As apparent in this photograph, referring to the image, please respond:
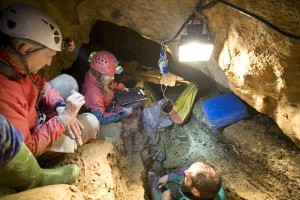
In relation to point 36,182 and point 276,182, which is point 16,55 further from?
point 276,182

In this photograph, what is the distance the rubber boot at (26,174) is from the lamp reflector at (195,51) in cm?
213

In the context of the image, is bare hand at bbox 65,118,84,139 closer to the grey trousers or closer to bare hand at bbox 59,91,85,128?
the grey trousers

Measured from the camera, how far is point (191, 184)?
154 inches

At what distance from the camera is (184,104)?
6156 mm

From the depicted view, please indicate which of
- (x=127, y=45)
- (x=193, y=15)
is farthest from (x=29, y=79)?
(x=127, y=45)

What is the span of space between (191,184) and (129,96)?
247cm

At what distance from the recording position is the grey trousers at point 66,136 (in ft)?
10.7

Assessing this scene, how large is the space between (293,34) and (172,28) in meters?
2.00

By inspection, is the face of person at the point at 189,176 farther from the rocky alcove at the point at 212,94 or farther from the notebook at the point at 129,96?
the notebook at the point at 129,96

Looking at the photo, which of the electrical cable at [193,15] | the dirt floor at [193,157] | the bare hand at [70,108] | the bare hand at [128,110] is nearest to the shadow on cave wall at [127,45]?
the dirt floor at [193,157]

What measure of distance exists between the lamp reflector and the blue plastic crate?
2087 mm

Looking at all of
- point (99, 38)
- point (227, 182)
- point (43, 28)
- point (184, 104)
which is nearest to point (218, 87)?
point (184, 104)

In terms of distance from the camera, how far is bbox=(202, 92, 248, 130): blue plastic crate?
5188 millimetres

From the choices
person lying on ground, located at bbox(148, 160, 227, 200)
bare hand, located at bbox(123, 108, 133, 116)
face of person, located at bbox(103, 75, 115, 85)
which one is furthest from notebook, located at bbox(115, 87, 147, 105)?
person lying on ground, located at bbox(148, 160, 227, 200)
